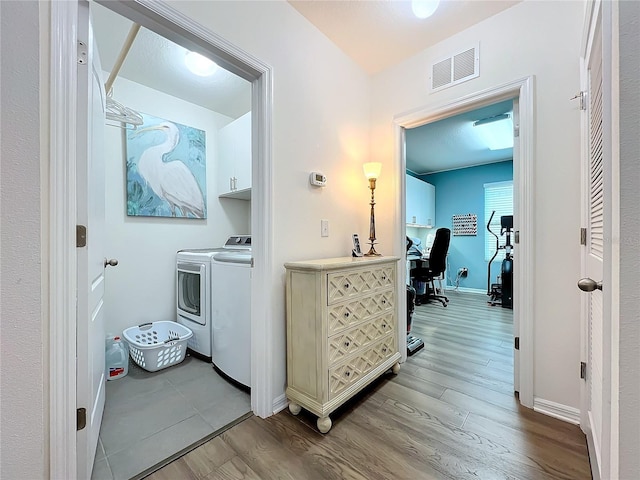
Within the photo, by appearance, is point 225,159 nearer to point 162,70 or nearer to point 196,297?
point 162,70

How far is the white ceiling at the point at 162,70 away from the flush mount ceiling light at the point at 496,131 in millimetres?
2871

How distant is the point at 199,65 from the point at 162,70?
1.22 ft

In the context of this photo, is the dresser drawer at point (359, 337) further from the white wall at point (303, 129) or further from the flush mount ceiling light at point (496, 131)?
the flush mount ceiling light at point (496, 131)

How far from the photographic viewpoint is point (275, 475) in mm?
1146

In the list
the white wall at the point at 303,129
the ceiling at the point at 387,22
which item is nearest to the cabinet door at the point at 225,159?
the white wall at the point at 303,129

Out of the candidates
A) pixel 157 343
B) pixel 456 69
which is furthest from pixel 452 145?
pixel 157 343

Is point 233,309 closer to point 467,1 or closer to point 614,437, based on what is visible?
point 614,437

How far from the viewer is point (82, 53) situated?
1012mm

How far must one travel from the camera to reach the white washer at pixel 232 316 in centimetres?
177

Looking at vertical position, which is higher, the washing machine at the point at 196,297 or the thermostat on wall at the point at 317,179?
the thermostat on wall at the point at 317,179

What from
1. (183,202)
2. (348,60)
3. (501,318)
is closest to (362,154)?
(348,60)

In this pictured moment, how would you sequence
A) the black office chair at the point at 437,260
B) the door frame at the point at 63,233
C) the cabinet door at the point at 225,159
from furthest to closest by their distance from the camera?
the black office chair at the point at 437,260
the cabinet door at the point at 225,159
the door frame at the point at 63,233

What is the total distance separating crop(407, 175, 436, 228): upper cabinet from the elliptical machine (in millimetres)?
1066

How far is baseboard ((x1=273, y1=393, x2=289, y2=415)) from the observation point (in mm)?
1582
